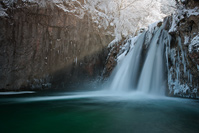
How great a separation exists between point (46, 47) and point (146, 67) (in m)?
7.96

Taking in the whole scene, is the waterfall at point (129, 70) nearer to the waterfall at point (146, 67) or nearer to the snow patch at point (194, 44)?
the waterfall at point (146, 67)

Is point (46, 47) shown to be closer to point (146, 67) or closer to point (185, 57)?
point (146, 67)

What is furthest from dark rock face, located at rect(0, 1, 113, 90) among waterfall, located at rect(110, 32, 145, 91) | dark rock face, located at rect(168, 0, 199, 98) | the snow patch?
the snow patch

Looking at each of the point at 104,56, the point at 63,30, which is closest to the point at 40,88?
the point at 63,30

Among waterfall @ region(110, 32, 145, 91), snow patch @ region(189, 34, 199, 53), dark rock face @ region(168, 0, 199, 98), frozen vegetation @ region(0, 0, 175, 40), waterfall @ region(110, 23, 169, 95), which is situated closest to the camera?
snow patch @ region(189, 34, 199, 53)

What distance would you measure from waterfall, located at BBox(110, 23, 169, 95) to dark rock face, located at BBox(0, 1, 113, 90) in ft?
13.8

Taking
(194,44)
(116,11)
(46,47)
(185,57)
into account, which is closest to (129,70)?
(185,57)

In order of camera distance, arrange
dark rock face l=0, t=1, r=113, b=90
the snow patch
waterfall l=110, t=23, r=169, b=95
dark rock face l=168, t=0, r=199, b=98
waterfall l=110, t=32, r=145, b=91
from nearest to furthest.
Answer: the snow patch, dark rock face l=168, t=0, r=199, b=98, waterfall l=110, t=23, r=169, b=95, waterfall l=110, t=32, r=145, b=91, dark rock face l=0, t=1, r=113, b=90

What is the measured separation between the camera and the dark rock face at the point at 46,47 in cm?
1005

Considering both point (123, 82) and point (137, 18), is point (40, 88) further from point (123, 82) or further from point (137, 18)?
point (137, 18)

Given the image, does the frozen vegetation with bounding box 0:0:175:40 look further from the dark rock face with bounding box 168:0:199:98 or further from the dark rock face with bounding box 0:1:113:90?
the dark rock face with bounding box 168:0:199:98

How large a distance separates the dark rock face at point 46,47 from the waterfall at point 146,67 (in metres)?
4.21

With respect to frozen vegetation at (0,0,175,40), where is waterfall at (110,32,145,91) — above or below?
below

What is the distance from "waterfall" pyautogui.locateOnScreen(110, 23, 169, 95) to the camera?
621cm
